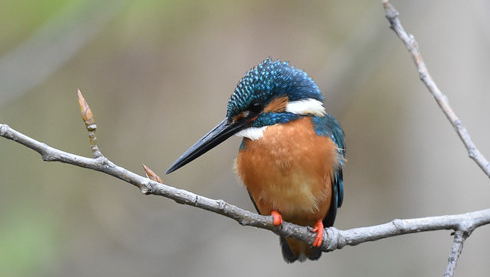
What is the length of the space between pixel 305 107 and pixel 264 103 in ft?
0.74

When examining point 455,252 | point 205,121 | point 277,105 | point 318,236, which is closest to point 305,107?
point 277,105

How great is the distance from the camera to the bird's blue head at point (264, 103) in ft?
10.6

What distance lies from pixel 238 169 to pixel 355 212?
3.29 metres

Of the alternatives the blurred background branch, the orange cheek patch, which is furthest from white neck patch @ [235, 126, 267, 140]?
the blurred background branch

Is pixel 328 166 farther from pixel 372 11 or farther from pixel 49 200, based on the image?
pixel 49 200

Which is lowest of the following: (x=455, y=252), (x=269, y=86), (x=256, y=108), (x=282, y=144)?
(x=455, y=252)

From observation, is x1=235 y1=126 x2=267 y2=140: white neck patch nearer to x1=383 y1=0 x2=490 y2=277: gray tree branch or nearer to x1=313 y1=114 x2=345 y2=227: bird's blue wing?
x1=313 y1=114 x2=345 y2=227: bird's blue wing

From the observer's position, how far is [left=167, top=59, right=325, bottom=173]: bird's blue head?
10.6ft

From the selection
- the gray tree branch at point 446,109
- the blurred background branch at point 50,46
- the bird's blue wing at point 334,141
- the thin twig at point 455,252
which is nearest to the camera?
the thin twig at point 455,252

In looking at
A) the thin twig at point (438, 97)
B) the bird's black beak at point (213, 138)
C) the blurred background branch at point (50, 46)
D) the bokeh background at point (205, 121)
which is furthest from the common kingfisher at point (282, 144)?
the blurred background branch at point (50, 46)

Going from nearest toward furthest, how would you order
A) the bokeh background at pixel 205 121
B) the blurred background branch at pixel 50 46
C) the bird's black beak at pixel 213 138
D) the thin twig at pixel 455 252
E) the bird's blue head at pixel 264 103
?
the thin twig at pixel 455 252
the bird's black beak at pixel 213 138
the bird's blue head at pixel 264 103
the blurred background branch at pixel 50 46
the bokeh background at pixel 205 121

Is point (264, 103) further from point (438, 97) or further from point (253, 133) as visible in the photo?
point (438, 97)

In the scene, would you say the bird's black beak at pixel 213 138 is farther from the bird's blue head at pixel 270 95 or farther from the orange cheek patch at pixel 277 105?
the orange cheek patch at pixel 277 105

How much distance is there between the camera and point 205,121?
6258mm
